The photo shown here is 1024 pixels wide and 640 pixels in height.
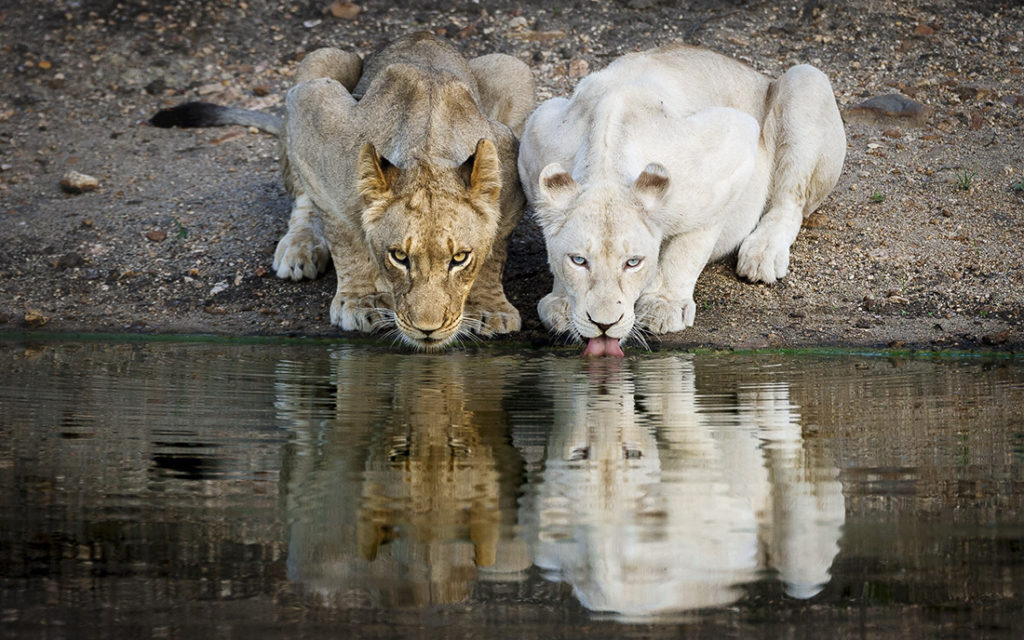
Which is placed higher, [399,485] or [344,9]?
[344,9]

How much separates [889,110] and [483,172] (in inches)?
161

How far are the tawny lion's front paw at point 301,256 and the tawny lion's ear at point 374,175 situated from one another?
1.35 metres

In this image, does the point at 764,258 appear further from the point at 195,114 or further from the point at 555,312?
the point at 195,114

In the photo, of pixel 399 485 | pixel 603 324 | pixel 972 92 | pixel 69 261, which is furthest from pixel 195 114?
pixel 399 485

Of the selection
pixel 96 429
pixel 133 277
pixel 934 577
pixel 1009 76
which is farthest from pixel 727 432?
pixel 1009 76

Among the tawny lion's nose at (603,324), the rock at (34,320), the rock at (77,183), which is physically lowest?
the rock at (34,320)

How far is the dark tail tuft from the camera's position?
9359mm

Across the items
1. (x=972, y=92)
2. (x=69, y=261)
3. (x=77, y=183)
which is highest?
(x=972, y=92)

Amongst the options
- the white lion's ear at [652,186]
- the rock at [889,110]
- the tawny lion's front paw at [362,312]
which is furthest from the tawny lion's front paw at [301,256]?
the rock at [889,110]

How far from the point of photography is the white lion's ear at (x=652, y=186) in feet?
20.1

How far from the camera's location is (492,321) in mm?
6789

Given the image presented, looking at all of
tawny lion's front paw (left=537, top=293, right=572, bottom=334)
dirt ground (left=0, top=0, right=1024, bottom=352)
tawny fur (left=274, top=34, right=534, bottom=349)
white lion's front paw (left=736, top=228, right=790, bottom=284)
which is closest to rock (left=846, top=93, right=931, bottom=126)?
dirt ground (left=0, top=0, right=1024, bottom=352)

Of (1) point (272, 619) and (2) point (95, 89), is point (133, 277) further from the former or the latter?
(1) point (272, 619)

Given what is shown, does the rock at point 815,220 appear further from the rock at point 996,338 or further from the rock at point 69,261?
the rock at point 69,261
